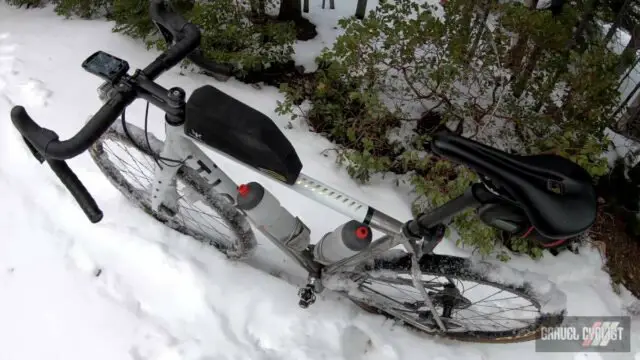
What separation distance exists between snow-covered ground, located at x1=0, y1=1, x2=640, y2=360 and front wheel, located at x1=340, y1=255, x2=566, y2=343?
155 mm

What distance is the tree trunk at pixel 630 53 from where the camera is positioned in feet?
9.52

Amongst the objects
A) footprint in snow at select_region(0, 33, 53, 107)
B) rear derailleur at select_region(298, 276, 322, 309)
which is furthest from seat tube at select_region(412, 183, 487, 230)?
footprint in snow at select_region(0, 33, 53, 107)

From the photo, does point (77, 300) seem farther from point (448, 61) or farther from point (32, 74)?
point (448, 61)

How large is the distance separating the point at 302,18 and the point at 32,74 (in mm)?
2559

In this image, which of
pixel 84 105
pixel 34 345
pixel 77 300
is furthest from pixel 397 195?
pixel 84 105

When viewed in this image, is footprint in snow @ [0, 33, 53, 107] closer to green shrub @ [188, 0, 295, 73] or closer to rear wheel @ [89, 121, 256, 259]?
rear wheel @ [89, 121, 256, 259]

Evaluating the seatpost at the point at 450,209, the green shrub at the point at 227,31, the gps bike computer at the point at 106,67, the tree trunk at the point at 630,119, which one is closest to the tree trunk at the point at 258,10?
the green shrub at the point at 227,31

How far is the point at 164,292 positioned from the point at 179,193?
1.90ft

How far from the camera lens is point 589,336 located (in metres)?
2.65

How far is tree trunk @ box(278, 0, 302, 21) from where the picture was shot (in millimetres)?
4297

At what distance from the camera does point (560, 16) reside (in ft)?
10.00

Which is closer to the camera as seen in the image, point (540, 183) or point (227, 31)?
point (540, 183)

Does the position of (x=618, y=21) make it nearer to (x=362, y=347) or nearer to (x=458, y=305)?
(x=458, y=305)

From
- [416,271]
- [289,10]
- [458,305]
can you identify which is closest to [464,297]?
[458,305]
